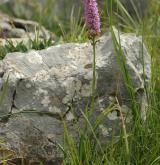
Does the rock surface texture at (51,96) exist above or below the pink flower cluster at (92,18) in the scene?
below

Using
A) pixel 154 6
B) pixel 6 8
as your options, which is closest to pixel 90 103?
pixel 154 6

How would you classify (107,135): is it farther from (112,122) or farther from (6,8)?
(6,8)

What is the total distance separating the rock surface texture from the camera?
336 centimetres

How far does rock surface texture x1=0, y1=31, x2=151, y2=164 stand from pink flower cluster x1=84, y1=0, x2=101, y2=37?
598mm

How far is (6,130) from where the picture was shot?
11.0ft

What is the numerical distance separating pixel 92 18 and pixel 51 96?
2.35 feet

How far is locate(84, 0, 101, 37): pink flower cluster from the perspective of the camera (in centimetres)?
286

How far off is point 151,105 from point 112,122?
0.94 feet

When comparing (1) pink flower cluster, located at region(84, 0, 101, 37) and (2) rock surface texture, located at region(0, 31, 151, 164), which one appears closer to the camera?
(1) pink flower cluster, located at region(84, 0, 101, 37)

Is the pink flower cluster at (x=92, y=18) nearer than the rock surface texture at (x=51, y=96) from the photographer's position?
Yes

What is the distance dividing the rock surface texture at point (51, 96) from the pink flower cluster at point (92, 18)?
0.60m

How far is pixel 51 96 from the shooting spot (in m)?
3.41

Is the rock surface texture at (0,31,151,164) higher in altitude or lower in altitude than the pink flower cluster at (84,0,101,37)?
lower

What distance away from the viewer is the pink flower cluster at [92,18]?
286cm
